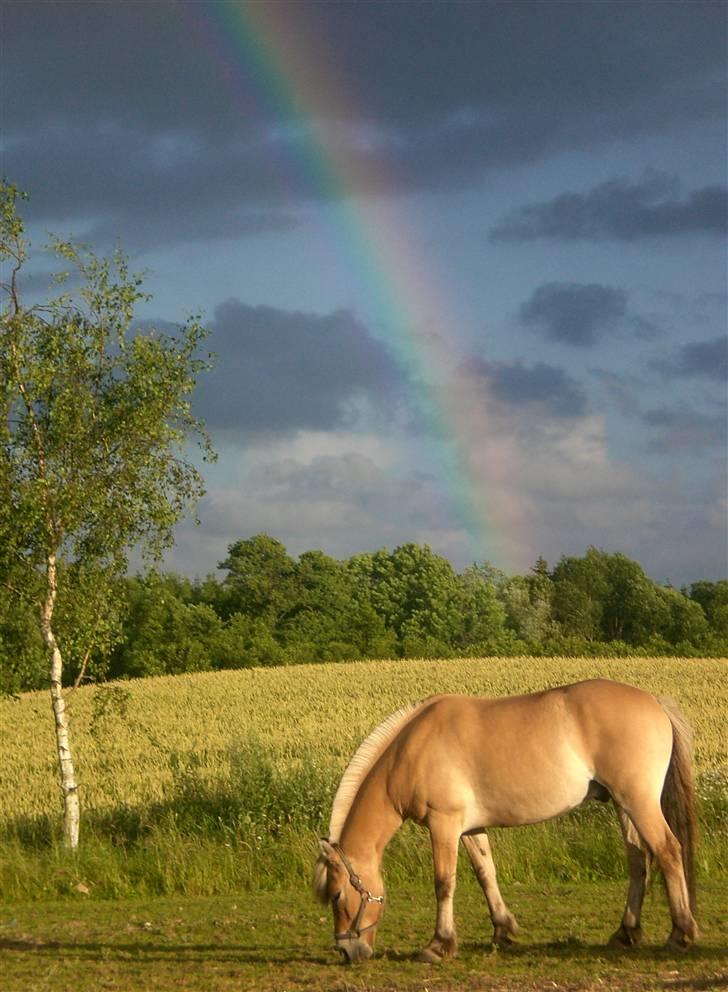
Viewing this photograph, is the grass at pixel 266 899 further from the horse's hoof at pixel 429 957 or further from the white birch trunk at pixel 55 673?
the white birch trunk at pixel 55 673

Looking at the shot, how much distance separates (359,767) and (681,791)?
2.69m

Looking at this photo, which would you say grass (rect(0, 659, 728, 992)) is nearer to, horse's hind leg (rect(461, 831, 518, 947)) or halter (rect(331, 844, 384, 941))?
horse's hind leg (rect(461, 831, 518, 947))

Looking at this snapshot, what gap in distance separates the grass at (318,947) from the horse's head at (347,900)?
251mm

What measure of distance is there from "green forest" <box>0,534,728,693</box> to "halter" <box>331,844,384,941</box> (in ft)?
134

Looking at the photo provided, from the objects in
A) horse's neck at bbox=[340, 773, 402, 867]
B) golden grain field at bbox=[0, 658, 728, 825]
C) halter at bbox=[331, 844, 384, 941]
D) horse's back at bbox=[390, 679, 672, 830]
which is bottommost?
golden grain field at bbox=[0, 658, 728, 825]

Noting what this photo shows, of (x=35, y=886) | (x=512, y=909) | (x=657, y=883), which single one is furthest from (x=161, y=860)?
(x=657, y=883)

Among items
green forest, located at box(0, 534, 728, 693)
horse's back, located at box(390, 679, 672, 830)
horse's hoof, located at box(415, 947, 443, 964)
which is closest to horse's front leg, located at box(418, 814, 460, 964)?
horse's hoof, located at box(415, 947, 443, 964)

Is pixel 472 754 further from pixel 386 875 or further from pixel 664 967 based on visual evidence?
pixel 386 875

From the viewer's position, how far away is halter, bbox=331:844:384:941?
9.17m

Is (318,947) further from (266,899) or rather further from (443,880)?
(266,899)

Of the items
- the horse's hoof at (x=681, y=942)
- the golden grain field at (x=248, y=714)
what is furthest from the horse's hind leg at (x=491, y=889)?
the golden grain field at (x=248, y=714)

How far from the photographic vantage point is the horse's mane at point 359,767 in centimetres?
962

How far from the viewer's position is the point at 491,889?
9.93m

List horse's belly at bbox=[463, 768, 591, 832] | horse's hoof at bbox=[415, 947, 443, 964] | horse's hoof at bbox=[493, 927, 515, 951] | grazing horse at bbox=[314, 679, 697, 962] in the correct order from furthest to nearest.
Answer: horse's hoof at bbox=[493, 927, 515, 951] → horse's belly at bbox=[463, 768, 591, 832] → horse's hoof at bbox=[415, 947, 443, 964] → grazing horse at bbox=[314, 679, 697, 962]
